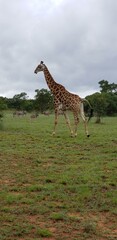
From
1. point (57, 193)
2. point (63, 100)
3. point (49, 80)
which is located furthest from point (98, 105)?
point (57, 193)

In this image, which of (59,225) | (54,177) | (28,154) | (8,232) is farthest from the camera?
(28,154)

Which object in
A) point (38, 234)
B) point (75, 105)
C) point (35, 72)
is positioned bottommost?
point (38, 234)

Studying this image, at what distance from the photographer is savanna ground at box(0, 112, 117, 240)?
6.23 meters

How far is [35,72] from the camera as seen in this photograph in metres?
17.5

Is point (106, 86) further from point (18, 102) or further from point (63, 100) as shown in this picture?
point (63, 100)

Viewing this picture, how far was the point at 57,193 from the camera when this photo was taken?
26.4ft

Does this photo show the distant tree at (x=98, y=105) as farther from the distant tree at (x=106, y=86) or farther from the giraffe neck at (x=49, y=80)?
the distant tree at (x=106, y=86)

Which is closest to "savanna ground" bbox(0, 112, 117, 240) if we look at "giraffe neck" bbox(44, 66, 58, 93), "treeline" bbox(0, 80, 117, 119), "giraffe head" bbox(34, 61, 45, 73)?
"giraffe neck" bbox(44, 66, 58, 93)

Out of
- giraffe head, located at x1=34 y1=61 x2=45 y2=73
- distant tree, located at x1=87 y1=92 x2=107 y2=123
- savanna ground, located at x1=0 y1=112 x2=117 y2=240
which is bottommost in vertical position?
savanna ground, located at x1=0 y1=112 x2=117 y2=240

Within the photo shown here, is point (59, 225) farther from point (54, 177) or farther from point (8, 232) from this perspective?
point (54, 177)

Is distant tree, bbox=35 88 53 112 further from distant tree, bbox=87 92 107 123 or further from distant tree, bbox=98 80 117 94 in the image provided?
distant tree, bbox=87 92 107 123

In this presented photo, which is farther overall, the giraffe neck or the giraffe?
the giraffe neck

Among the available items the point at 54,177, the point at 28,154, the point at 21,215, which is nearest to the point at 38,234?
the point at 21,215

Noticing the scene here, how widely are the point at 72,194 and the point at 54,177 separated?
1.24 metres
